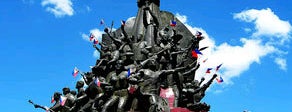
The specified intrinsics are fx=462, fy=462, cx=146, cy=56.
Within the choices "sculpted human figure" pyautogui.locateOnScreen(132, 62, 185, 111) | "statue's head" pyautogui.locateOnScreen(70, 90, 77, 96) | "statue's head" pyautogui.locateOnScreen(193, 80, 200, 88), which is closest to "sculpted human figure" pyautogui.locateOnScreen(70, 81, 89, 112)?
"statue's head" pyautogui.locateOnScreen(70, 90, 77, 96)

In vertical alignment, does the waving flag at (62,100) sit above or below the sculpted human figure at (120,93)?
above

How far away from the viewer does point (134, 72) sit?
14633 millimetres

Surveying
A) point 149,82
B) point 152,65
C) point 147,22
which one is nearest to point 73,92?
point 152,65

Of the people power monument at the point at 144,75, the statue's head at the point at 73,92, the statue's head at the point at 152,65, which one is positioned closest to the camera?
the people power monument at the point at 144,75

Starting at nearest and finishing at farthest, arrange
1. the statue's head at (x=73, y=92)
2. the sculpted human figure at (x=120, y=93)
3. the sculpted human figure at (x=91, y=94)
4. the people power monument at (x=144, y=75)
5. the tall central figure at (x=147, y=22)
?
the sculpted human figure at (x=120, y=93) < the people power monument at (x=144, y=75) < the sculpted human figure at (x=91, y=94) < the statue's head at (x=73, y=92) < the tall central figure at (x=147, y=22)

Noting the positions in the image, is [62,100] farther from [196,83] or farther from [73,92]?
[196,83]

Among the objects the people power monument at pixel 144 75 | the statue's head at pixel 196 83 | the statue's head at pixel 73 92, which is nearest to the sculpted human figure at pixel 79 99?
the people power monument at pixel 144 75

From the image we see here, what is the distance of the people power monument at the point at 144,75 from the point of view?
46.8 ft

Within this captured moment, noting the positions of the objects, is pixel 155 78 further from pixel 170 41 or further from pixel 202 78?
pixel 202 78

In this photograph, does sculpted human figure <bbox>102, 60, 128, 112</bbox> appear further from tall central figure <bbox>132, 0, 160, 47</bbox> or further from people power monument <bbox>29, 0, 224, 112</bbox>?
tall central figure <bbox>132, 0, 160, 47</bbox>

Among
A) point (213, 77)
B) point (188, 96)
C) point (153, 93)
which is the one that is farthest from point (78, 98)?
point (213, 77)

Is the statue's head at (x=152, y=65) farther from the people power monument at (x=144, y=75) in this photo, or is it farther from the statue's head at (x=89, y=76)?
the statue's head at (x=89, y=76)

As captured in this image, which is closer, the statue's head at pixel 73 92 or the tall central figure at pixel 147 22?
the statue's head at pixel 73 92

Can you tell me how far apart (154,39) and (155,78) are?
385 centimetres
